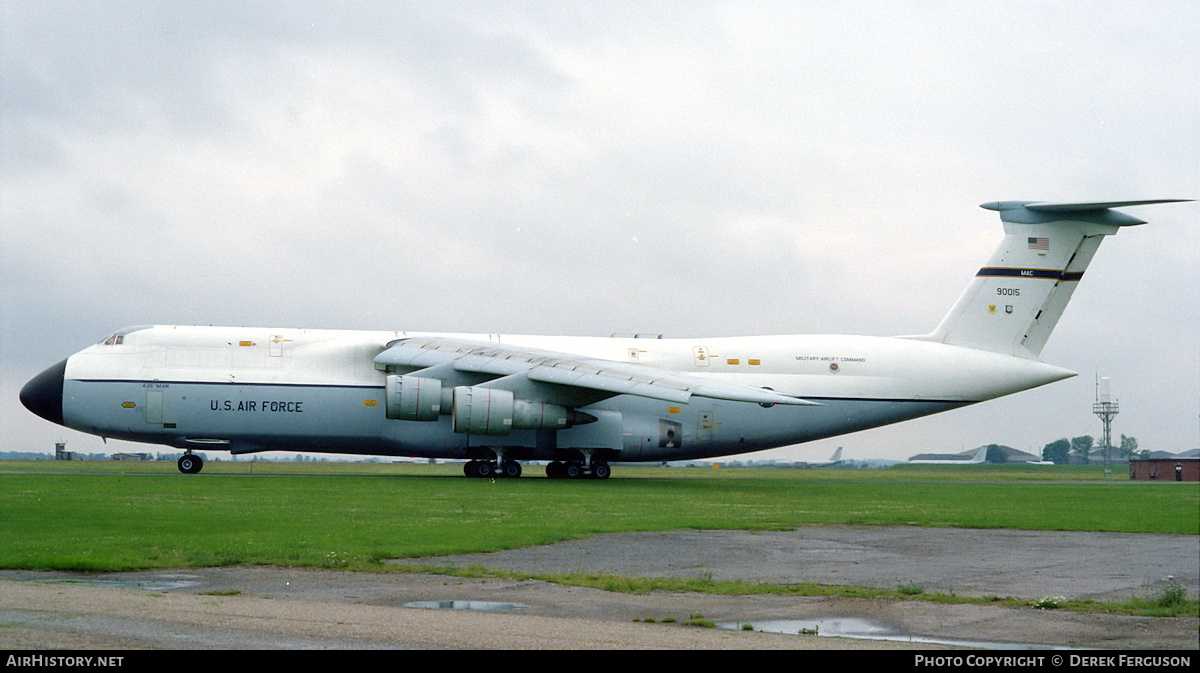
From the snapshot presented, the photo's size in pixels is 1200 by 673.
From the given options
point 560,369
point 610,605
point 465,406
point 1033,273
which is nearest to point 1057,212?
point 1033,273

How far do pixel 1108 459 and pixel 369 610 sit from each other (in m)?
45.9

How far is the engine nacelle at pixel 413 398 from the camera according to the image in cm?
3294

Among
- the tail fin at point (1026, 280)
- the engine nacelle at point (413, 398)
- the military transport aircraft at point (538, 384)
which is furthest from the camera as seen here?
the tail fin at point (1026, 280)

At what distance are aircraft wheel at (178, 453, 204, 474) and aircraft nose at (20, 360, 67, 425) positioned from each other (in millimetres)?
3670

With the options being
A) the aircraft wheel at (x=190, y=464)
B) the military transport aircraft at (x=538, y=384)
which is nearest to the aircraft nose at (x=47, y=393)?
the military transport aircraft at (x=538, y=384)

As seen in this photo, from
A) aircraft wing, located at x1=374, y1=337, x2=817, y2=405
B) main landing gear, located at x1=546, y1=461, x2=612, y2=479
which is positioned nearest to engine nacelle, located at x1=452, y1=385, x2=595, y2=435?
aircraft wing, located at x1=374, y1=337, x2=817, y2=405

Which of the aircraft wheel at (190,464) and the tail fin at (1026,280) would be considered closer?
the aircraft wheel at (190,464)

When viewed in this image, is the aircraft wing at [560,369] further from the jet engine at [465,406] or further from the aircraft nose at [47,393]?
the aircraft nose at [47,393]

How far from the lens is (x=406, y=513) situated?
1978cm

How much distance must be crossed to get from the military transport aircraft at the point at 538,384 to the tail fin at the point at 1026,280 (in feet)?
0.21

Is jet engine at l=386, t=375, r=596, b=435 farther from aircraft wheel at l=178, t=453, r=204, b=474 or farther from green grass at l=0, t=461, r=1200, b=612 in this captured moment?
aircraft wheel at l=178, t=453, r=204, b=474

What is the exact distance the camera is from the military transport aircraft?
110 feet

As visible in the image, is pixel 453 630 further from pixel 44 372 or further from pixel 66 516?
pixel 44 372
